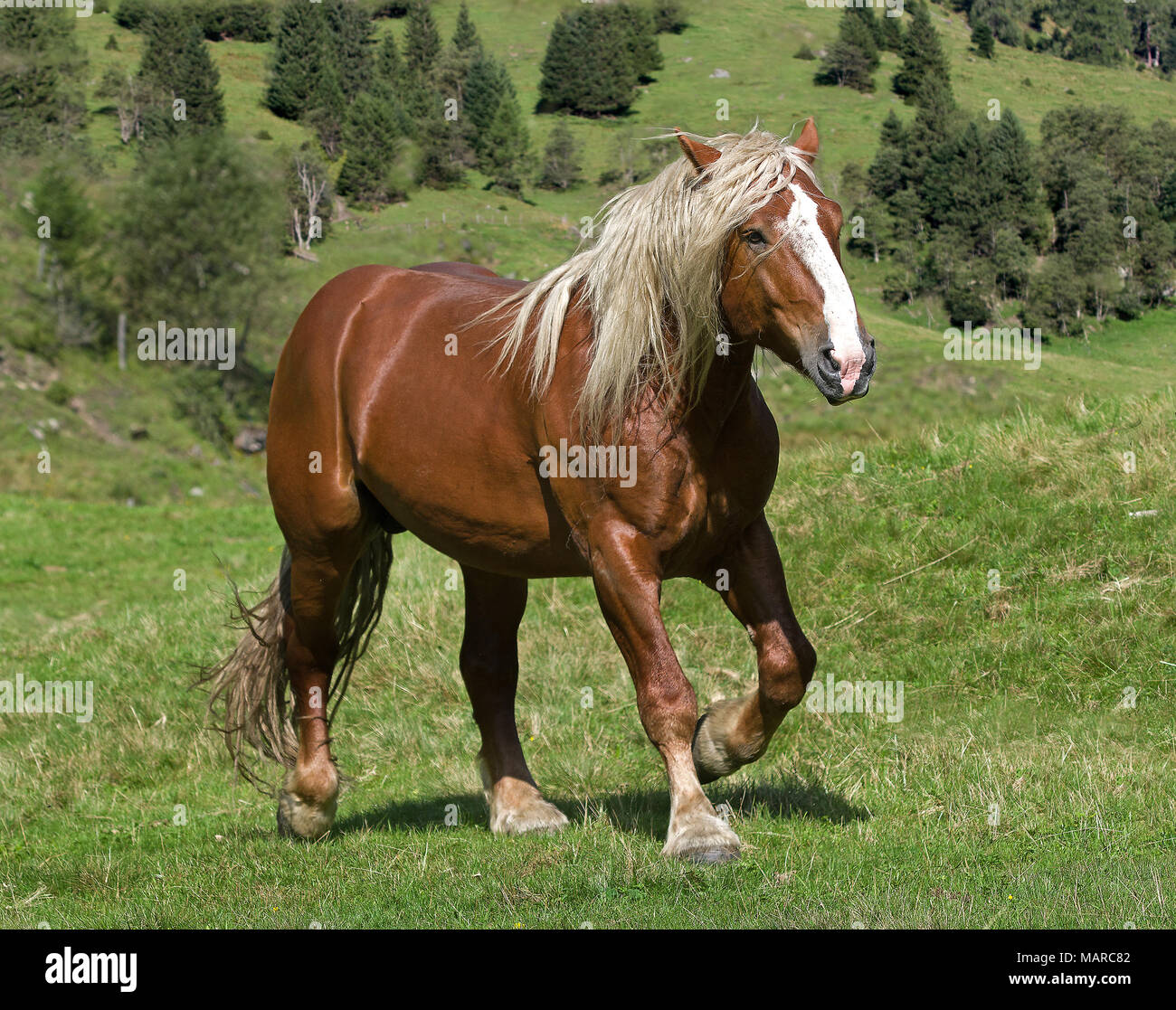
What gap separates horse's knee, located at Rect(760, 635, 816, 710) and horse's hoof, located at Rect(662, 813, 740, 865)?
0.56 metres

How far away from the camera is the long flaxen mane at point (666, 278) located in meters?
4.08

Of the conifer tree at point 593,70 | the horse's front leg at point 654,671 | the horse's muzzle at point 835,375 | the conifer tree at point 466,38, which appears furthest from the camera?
the conifer tree at point 466,38

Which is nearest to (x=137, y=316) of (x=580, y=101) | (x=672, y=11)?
(x=580, y=101)

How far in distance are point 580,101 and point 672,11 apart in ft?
29.0

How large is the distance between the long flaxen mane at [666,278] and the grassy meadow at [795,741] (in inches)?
17.9

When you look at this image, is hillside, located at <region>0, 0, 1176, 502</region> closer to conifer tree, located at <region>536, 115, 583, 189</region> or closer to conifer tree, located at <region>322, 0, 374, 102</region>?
conifer tree, located at <region>536, 115, 583, 189</region>

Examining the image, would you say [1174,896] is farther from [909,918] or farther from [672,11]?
[672,11]

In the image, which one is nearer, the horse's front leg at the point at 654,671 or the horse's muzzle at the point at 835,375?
the horse's muzzle at the point at 835,375

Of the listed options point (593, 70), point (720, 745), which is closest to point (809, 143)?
point (720, 745)

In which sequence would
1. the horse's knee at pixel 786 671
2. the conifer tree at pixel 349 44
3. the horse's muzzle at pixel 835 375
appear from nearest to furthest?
1. the horse's muzzle at pixel 835 375
2. the horse's knee at pixel 786 671
3. the conifer tree at pixel 349 44

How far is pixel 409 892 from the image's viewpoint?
441 centimetres

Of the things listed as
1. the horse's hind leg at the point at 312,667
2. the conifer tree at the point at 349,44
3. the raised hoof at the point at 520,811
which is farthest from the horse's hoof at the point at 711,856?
the conifer tree at the point at 349,44

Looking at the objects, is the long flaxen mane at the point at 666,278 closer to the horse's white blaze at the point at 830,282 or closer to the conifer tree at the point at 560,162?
the horse's white blaze at the point at 830,282

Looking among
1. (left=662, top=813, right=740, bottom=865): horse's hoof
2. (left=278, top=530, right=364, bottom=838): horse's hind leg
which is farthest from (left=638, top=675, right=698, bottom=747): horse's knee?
(left=278, top=530, right=364, bottom=838): horse's hind leg
